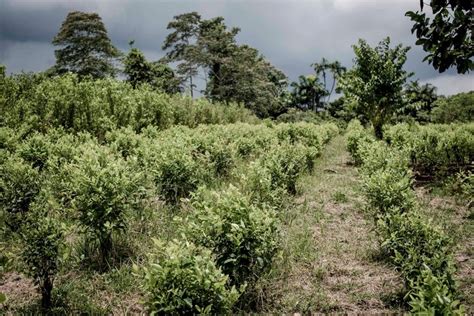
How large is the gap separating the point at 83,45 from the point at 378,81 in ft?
82.8

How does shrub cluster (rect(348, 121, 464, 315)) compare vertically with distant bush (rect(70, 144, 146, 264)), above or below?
below

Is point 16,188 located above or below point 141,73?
below

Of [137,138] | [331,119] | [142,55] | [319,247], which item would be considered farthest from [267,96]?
[319,247]

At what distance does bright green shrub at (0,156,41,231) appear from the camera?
5156 mm

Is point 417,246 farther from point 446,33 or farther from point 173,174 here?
point 173,174

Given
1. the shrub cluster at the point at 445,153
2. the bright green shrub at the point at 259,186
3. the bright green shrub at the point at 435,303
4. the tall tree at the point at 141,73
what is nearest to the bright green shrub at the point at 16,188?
the bright green shrub at the point at 259,186

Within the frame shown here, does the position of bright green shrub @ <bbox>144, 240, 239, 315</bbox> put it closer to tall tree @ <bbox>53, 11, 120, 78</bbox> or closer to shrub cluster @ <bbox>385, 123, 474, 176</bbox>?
shrub cluster @ <bbox>385, 123, 474, 176</bbox>

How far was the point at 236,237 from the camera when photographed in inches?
133

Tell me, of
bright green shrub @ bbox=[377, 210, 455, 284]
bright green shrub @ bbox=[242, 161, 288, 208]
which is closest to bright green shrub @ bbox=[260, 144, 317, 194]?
bright green shrub @ bbox=[242, 161, 288, 208]

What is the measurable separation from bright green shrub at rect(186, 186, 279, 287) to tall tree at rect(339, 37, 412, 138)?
1779 cm

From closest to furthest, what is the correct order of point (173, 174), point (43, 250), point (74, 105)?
point (43, 250) < point (173, 174) < point (74, 105)

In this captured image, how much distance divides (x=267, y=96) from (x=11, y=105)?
87.5 feet

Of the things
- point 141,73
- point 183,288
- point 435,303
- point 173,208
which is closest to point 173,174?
point 173,208

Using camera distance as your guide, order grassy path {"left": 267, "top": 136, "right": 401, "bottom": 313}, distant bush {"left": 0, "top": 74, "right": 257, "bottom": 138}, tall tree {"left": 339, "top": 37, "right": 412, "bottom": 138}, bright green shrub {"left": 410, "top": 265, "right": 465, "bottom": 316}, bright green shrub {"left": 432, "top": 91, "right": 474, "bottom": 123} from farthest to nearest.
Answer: bright green shrub {"left": 432, "top": 91, "right": 474, "bottom": 123}, tall tree {"left": 339, "top": 37, "right": 412, "bottom": 138}, distant bush {"left": 0, "top": 74, "right": 257, "bottom": 138}, grassy path {"left": 267, "top": 136, "right": 401, "bottom": 313}, bright green shrub {"left": 410, "top": 265, "right": 465, "bottom": 316}
